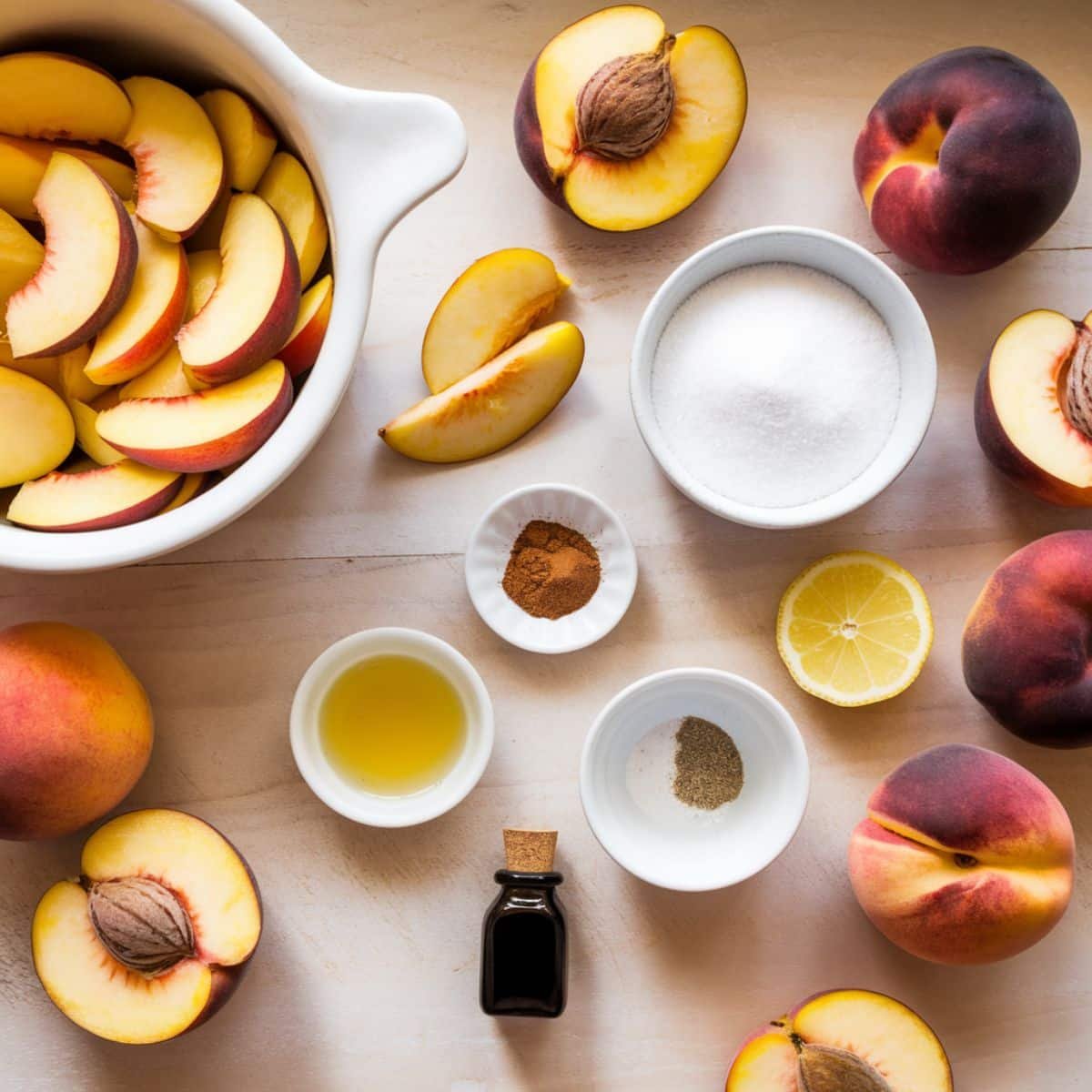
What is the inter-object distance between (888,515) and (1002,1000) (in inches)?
16.9

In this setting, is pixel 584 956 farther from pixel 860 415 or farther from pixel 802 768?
pixel 860 415

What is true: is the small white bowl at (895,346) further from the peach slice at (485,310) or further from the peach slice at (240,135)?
the peach slice at (240,135)

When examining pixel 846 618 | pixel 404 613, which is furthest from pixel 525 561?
pixel 846 618

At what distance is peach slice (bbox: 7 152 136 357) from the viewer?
74 cm

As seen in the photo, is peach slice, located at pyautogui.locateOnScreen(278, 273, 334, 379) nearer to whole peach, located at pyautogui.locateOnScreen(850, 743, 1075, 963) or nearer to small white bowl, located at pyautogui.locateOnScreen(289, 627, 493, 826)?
small white bowl, located at pyautogui.locateOnScreen(289, 627, 493, 826)

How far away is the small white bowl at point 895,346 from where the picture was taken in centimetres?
89

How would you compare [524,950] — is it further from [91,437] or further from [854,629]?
[91,437]

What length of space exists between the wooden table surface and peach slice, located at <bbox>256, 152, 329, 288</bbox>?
0.15 m

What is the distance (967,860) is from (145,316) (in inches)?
28.8

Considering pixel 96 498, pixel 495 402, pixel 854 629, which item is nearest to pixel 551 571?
pixel 495 402

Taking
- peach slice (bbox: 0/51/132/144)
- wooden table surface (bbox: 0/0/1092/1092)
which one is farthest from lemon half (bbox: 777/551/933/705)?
peach slice (bbox: 0/51/132/144)

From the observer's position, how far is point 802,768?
899 mm

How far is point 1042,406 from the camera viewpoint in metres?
0.90

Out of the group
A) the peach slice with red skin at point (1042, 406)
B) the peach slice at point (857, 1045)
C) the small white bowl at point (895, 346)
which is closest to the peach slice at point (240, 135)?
the small white bowl at point (895, 346)
